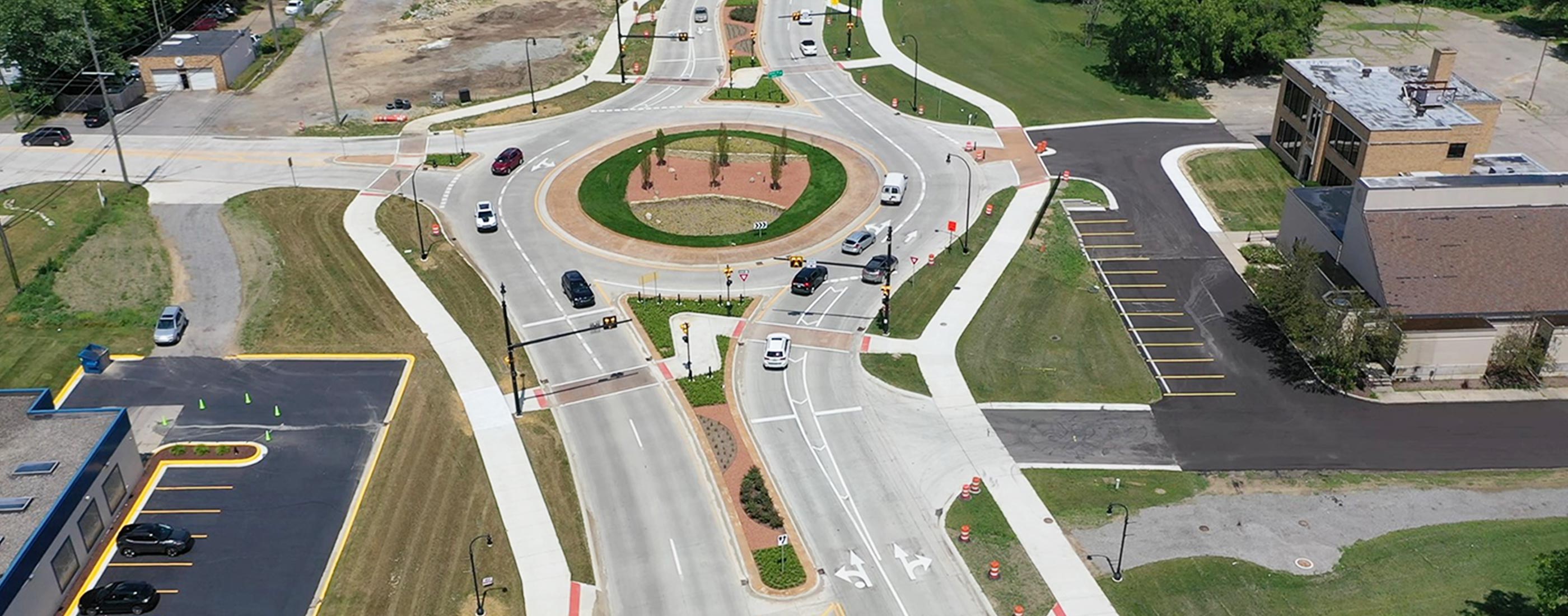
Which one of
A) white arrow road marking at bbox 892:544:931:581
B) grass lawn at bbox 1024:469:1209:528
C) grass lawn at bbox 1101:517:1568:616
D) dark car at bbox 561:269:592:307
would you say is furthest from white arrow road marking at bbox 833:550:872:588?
dark car at bbox 561:269:592:307

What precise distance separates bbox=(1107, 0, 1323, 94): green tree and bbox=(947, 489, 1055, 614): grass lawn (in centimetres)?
7123

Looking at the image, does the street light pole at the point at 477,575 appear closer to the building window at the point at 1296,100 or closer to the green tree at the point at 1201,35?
the building window at the point at 1296,100

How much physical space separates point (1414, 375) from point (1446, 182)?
14616 mm

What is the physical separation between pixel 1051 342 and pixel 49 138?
299 feet

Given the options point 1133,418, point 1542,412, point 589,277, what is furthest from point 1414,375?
point 589,277

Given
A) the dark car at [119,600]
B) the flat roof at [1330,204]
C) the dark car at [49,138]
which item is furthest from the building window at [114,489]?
A: the flat roof at [1330,204]

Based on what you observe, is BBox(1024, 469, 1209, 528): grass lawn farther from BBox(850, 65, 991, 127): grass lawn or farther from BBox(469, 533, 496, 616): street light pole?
BBox(850, 65, 991, 127): grass lawn

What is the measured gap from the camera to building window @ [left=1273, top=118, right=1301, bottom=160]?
107 metres

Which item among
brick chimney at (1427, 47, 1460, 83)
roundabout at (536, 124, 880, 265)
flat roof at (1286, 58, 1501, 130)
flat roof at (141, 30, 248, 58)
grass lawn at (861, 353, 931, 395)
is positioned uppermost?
brick chimney at (1427, 47, 1460, 83)

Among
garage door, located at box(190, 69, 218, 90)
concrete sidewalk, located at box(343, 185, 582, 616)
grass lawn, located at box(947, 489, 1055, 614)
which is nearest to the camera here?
grass lawn, located at box(947, 489, 1055, 614)

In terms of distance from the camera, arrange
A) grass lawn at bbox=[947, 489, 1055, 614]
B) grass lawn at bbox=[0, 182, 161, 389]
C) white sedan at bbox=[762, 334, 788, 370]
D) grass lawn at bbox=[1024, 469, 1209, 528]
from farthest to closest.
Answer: grass lawn at bbox=[0, 182, 161, 389], white sedan at bbox=[762, 334, 788, 370], grass lawn at bbox=[1024, 469, 1209, 528], grass lawn at bbox=[947, 489, 1055, 614]

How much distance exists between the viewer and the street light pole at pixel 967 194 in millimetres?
94188

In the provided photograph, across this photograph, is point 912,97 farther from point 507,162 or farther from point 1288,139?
point 507,162

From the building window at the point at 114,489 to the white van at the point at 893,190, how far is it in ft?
195
